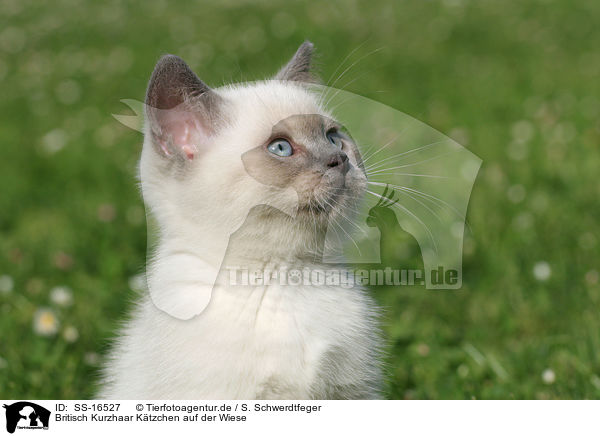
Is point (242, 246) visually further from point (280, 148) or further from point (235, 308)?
point (280, 148)

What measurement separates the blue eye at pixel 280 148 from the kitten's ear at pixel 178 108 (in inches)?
8.2

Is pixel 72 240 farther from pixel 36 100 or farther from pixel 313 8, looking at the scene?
pixel 313 8

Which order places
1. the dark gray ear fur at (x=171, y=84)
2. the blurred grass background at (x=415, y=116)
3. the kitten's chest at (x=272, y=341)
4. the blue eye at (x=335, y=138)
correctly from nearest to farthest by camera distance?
1. the dark gray ear fur at (x=171, y=84)
2. the kitten's chest at (x=272, y=341)
3. the blue eye at (x=335, y=138)
4. the blurred grass background at (x=415, y=116)

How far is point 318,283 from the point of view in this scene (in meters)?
2.34

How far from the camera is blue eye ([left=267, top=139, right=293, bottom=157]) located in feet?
7.30

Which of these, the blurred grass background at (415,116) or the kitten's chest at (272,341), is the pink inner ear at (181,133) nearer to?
the blurred grass background at (415,116)

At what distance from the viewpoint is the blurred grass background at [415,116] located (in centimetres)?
310

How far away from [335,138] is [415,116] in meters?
3.19

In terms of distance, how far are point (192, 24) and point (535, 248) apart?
5.43 m

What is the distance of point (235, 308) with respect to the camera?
7.22 feet

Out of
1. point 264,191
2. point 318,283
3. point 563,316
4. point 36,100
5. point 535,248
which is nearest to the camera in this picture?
point 264,191
